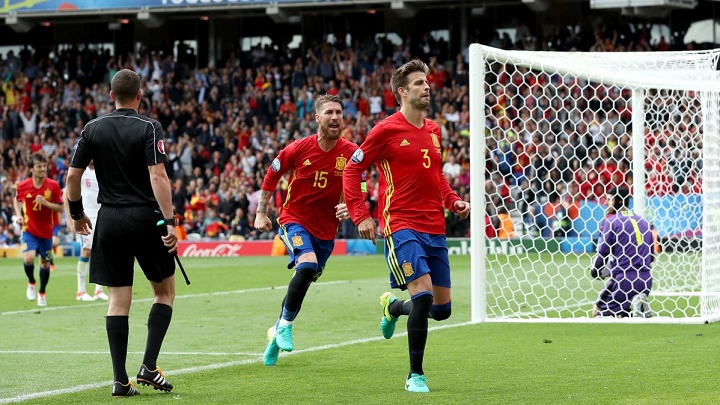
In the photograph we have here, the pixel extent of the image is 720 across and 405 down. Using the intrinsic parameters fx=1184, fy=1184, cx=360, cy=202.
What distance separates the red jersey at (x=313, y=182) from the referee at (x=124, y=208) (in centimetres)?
213

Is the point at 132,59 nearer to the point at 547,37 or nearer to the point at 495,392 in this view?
the point at 547,37

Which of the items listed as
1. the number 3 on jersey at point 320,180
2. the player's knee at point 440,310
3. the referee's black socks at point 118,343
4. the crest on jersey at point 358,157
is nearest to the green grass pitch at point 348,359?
the referee's black socks at point 118,343

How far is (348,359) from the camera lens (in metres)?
9.45

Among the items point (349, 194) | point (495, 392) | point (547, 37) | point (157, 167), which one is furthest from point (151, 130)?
point (547, 37)

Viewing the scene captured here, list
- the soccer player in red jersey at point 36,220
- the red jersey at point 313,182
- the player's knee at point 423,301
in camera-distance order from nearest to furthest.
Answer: the player's knee at point 423,301, the red jersey at point 313,182, the soccer player in red jersey at point 36,220

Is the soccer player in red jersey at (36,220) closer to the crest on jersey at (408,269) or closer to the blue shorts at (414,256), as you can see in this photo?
the blue shorts at (414,256)

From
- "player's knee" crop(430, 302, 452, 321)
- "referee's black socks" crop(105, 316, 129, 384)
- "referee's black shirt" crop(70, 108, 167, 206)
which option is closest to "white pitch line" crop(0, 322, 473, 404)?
"referee's black socks" crop(105, 316, 129, 384)

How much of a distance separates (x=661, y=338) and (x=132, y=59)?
33.1m

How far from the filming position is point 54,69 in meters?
42.2

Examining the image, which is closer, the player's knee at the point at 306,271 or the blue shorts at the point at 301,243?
the player's knee at the point at 306,271

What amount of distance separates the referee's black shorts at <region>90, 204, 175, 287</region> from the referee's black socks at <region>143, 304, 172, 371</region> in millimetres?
289

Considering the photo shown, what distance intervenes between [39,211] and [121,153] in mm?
9553

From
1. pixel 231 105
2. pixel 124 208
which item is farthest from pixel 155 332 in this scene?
pixel 231 105

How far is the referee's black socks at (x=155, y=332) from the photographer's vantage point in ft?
24.9
